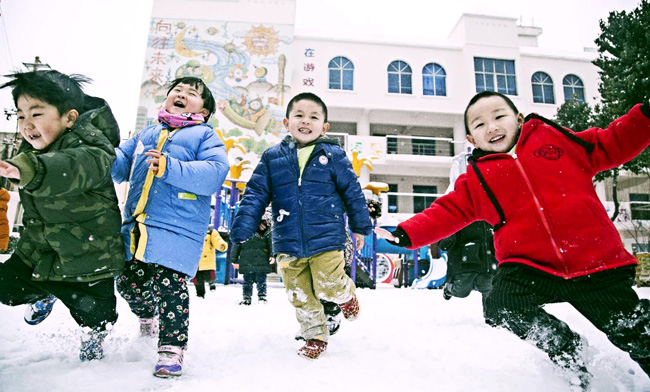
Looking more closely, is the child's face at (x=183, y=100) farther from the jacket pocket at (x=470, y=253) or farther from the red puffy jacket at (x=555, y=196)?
the jacket pocket at (x=470, y=253)

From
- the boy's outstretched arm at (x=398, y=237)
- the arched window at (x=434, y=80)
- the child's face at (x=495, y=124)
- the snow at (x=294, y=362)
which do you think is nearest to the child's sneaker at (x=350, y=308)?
the snow at (x=294, y=362)

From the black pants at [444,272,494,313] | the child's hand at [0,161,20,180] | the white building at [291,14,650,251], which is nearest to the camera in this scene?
the child's hand at [0,161,20,180]

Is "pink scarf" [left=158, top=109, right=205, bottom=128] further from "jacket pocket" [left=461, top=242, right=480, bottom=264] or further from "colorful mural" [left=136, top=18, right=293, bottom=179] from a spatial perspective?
"colorful mural" [left=136, top=18, right=293, bottom=179]

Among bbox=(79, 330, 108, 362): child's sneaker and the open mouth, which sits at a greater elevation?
the open mouth

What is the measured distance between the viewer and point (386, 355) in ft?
7.00

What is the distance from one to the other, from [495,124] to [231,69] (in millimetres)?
15965

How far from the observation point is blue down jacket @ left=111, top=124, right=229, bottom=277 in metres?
1.78

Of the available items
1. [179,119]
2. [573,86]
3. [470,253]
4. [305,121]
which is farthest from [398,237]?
[573,86]

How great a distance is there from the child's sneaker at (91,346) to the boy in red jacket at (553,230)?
1394 millimetres

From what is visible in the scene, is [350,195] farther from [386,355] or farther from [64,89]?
[64,89]

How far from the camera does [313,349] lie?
212 cm

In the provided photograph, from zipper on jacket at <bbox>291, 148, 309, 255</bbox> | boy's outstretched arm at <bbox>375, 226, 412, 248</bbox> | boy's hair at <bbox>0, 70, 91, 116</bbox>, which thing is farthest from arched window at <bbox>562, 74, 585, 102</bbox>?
boy's hair at <bbox>0, 70, 91, 116</bbox>

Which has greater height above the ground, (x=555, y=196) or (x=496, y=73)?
(x=496, y=73)

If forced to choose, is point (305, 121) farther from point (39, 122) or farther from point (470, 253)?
point (470, 253)
